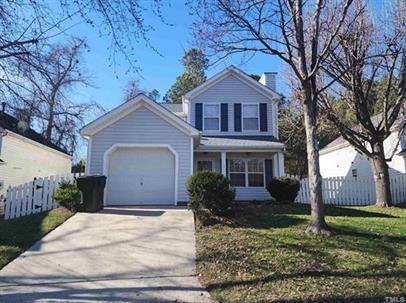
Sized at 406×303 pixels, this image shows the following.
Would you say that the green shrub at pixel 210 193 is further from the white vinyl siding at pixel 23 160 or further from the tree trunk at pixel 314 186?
the white vinyl siding at pixel 23 160

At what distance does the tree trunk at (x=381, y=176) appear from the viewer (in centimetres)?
1505

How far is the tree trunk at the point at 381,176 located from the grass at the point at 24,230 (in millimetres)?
12705

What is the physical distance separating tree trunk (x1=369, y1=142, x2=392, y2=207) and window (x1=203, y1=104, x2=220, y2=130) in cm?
794

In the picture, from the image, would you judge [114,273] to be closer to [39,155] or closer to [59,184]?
[59,184]

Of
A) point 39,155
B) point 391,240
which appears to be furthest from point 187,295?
point 39,155

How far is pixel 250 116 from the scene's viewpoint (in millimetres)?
19109

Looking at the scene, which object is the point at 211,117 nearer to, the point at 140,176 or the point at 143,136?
the point at 143,136

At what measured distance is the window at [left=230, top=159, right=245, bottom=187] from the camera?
61.0 feet

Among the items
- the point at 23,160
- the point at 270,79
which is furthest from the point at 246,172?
the point at 23,160

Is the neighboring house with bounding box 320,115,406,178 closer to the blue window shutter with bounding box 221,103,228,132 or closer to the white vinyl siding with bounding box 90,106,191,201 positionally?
the blue window shutter with bounding box 221,103,228,132

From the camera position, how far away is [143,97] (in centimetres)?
1441

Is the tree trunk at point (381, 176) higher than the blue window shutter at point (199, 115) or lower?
lower

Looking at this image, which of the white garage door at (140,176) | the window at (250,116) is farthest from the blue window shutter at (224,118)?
the white garage door at (140,176)

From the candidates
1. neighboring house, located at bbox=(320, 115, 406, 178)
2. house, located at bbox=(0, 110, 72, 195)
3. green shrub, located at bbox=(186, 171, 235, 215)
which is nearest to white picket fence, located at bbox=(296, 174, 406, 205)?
neighboring house, located at bbox=(320, 115, 406, 178)
